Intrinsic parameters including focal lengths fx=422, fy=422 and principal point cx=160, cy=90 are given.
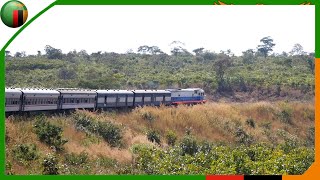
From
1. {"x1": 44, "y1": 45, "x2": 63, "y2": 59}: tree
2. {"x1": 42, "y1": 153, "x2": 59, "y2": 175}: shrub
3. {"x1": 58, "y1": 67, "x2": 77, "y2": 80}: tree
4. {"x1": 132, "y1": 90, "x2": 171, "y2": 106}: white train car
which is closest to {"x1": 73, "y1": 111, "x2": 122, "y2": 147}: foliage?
{"x1": 42, "y1": 153, "x2": 59, "y2": 175}: shrub

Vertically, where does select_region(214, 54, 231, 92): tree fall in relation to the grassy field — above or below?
above

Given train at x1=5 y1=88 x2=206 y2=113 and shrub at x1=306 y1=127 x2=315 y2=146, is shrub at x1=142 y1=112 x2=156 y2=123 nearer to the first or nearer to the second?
train at x1=5 y1=88 x2=206 y2=113

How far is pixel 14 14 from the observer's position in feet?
30.6

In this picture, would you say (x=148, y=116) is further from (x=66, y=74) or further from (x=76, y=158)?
(x=66, y=74)

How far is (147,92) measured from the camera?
3428 cm

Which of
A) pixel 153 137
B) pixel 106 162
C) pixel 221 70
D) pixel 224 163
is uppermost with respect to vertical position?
pixel 221 70

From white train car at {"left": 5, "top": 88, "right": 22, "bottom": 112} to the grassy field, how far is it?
0.81 metres

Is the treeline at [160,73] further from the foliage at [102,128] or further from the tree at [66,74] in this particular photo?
the foliage at [102,128]

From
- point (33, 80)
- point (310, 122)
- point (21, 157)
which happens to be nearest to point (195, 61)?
point (33, 80)

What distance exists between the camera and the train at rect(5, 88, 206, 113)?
2175cm

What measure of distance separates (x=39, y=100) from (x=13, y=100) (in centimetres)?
240

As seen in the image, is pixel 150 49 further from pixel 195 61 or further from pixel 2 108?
pixel 2 108

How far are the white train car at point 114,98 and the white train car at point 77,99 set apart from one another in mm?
728

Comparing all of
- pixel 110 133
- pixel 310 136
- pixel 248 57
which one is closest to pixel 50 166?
pixel 110 133
